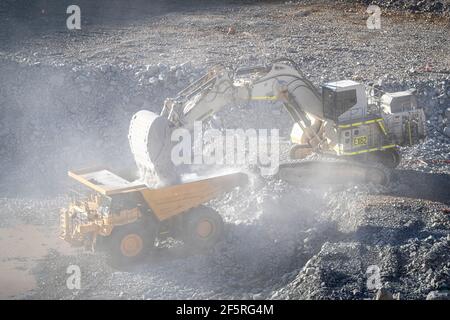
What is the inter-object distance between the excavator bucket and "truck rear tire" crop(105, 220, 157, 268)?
90 centimetres

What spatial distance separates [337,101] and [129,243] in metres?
5.17

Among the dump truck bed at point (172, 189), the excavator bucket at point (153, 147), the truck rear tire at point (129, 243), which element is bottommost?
the truck rear tire at point (129, 243)

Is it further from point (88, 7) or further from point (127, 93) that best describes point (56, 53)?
point (88, 7)

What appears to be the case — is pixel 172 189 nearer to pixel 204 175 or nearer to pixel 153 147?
pixel 153 147

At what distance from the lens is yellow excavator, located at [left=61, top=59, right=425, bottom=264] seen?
12.8 meters

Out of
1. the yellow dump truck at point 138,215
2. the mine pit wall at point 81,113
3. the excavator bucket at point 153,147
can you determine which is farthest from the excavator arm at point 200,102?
the mine pit wall at point 81,113

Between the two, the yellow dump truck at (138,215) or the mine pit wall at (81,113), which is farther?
the mine pit wall at (81,113)

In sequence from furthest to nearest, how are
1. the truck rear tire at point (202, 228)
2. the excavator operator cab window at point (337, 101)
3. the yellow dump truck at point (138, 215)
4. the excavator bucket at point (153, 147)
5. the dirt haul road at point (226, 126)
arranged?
the excavator operator cab window at point (337, 101) → the truck rear tire at point (202, 228) → the excavator bucket at point (153, 147) → the yellow dump truck at point (138, 215) → the dirt haul road at point (226, 126)

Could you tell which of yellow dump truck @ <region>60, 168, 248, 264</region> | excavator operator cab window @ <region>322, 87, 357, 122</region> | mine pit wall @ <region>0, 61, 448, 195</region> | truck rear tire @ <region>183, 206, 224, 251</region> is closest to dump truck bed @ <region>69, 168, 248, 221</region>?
yellow dump truck @ <region>60, 168, 248, 264</region>

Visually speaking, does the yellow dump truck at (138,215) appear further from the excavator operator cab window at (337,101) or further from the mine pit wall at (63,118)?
the mine pit wall at (63,118)

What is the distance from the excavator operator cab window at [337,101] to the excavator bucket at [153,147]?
3664 millimetres

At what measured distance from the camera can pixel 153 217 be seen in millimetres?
13109

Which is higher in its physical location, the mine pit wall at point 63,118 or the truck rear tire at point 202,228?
the mine pit wall at point 63,118

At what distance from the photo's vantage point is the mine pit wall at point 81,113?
1864 centimetres
